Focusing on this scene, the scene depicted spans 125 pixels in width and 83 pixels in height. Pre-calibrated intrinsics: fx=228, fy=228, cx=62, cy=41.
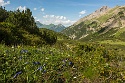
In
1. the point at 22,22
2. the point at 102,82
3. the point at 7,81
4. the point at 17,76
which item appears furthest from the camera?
the point at 22,22

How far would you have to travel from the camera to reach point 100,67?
30.6 ft

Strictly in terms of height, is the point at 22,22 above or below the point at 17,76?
above

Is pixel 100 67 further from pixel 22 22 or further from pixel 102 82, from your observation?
pixel 22 22

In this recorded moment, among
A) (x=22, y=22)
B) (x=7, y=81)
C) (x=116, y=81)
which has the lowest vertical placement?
(x=116, y=81)

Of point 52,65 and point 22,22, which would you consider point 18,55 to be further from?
point 22,22

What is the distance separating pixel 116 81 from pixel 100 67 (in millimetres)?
1005

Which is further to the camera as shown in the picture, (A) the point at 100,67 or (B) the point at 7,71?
(A) the point at 100,67

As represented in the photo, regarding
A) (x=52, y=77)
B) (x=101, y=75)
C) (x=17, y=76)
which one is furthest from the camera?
(x=101, y=75)

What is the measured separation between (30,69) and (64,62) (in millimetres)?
2079

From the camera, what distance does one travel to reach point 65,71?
348 inches

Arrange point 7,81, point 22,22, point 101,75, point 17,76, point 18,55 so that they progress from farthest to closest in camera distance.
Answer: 1. point 22,22
2. point 18,55
3. point 101,75
4. point 17,76
5. point 7,81

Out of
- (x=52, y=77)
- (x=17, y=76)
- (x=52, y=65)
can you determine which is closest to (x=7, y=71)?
(x=17, y=76)

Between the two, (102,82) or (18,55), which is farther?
(18,55)

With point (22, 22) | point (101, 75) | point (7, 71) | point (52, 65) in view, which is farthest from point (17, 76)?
point (22, 22)
